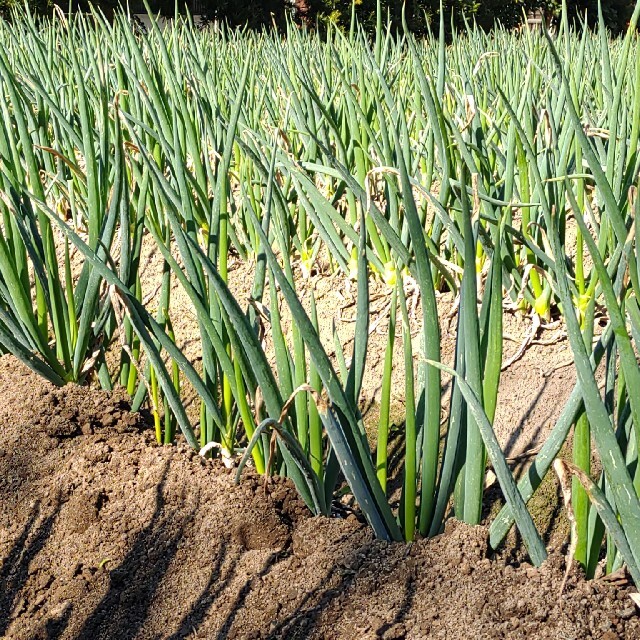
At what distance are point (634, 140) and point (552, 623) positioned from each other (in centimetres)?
97

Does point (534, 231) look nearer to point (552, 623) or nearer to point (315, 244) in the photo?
point (315, 244)

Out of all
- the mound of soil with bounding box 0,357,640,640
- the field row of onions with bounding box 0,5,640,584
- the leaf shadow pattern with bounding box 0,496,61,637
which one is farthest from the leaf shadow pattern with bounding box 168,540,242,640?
the leaf shadow pattern with bounding box 0,496,61,637

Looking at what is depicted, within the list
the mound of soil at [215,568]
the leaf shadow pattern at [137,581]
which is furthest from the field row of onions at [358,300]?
the leaf shadow pattern at [137,581]

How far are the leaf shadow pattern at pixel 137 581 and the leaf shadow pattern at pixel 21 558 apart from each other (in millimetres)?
134

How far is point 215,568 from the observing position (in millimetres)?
1062

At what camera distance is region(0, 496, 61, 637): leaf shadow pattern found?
108 centimetres

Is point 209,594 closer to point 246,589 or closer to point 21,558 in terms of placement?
point 246,589

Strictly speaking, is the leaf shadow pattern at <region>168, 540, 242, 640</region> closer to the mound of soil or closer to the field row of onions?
the mound of soil

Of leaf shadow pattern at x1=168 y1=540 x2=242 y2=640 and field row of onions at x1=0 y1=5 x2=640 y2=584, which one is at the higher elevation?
field row of onions at x1=0 y1=5 x2=640 y2=584

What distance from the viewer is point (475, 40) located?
4.43 meters

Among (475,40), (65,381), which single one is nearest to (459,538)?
(65,381)

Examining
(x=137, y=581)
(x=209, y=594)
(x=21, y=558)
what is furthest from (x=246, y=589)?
(x=21, y=558)

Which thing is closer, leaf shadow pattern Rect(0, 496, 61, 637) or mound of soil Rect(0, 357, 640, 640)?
mound of soil Rect(0, 357, 640, 640)

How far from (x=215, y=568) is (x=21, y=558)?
0.31 m
